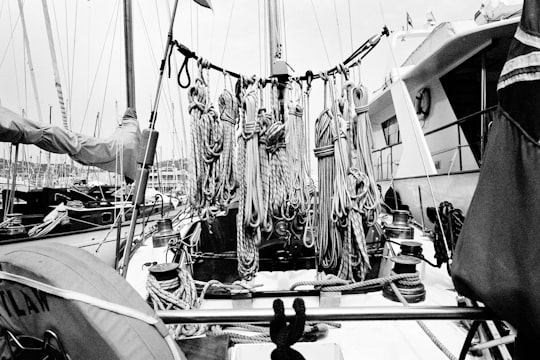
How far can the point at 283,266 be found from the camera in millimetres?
3332

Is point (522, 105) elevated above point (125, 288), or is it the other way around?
point (522, 105)

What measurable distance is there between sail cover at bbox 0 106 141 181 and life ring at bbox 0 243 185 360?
7.56ft

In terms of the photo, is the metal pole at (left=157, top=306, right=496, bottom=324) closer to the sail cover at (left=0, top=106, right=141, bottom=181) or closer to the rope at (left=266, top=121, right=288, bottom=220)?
the rope at (left=266, top=121, right=288, bottom=220)

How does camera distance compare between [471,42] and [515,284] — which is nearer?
[515,284]

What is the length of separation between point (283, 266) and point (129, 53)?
385 centimetres

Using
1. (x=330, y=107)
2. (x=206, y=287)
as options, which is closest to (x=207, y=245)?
(x=206, y=287)

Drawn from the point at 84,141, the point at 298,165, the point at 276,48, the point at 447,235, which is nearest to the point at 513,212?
the point at 298,165

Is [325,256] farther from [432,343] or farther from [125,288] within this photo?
[125,288]

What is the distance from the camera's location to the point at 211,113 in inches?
118

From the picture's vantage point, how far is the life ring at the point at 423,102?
6563 mm

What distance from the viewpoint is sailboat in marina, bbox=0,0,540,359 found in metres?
0.96

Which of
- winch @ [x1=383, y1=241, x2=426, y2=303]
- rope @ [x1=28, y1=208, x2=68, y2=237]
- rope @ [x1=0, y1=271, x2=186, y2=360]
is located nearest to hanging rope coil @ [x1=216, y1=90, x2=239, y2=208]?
winch @ [x1=383, y1=241, x2=426, y2=303]

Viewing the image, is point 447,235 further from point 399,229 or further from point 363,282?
point 363,282

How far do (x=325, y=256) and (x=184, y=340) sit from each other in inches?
48.4
